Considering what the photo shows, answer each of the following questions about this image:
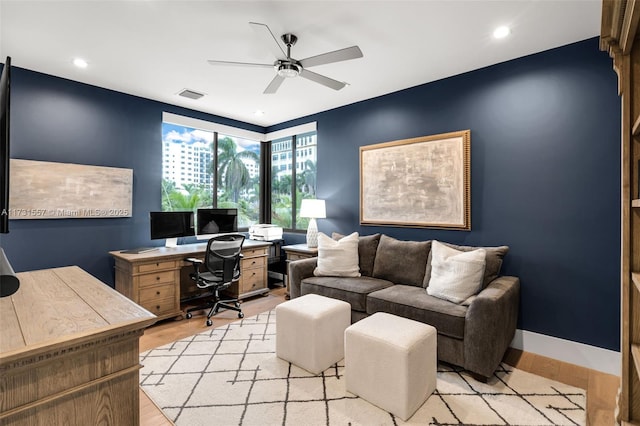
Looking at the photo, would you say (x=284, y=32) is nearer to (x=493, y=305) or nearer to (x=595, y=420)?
(x=493, y=305)

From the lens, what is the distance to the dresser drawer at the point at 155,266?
3.36 metres

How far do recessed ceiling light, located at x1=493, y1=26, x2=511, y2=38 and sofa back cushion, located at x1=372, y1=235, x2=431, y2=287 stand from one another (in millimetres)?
1929

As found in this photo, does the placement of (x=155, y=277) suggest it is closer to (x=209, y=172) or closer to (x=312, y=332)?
(x=209, y=172)

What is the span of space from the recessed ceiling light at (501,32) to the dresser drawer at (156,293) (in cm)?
398

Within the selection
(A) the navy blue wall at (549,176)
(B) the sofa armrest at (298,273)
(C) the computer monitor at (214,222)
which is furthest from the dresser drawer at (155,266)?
(A) the navy blue wall at (549,176)

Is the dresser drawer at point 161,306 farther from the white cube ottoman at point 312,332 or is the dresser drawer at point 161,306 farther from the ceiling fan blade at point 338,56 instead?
Answer: the ceiling fan blade at point 338,56

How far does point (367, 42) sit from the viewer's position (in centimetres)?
267

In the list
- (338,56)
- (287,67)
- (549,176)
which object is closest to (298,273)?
(287,67)

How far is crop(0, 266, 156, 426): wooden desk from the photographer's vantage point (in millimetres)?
891

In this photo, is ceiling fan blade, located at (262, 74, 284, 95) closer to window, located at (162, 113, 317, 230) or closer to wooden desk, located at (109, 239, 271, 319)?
window, located at (162, 113, 317, 230)

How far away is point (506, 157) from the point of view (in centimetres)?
304

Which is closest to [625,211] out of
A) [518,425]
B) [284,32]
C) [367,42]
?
[518,425]

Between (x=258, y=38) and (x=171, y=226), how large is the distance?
249 centimetres

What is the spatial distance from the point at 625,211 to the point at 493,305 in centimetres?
120
